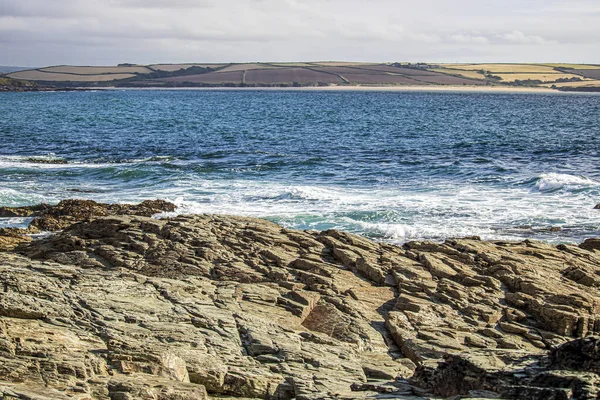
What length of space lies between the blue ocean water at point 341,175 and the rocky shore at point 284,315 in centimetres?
769

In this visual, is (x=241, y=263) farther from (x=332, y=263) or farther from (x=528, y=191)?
(x=528, y=191)

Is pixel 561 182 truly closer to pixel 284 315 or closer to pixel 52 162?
pixel 284 315

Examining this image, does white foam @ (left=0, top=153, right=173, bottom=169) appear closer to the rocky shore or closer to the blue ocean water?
the blue ocean water

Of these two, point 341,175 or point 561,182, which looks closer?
point 561,182

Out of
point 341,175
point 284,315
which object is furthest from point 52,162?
point 284,315

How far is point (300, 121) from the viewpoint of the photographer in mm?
85375

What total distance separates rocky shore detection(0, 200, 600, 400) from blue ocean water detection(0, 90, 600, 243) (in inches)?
303

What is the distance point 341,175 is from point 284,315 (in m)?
26.8

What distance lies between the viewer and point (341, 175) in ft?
129

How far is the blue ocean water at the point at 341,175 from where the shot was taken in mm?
26984

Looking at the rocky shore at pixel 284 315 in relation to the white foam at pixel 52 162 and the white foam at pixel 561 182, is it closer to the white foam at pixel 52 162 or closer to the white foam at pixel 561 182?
the white foam at pixel 561 182

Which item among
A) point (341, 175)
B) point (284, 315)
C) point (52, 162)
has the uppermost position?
point (284, 315)

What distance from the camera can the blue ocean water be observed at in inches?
1062

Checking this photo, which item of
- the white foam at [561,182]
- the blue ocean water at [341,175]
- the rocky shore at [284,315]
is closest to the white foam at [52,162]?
the blue ocean water at [341,175]
